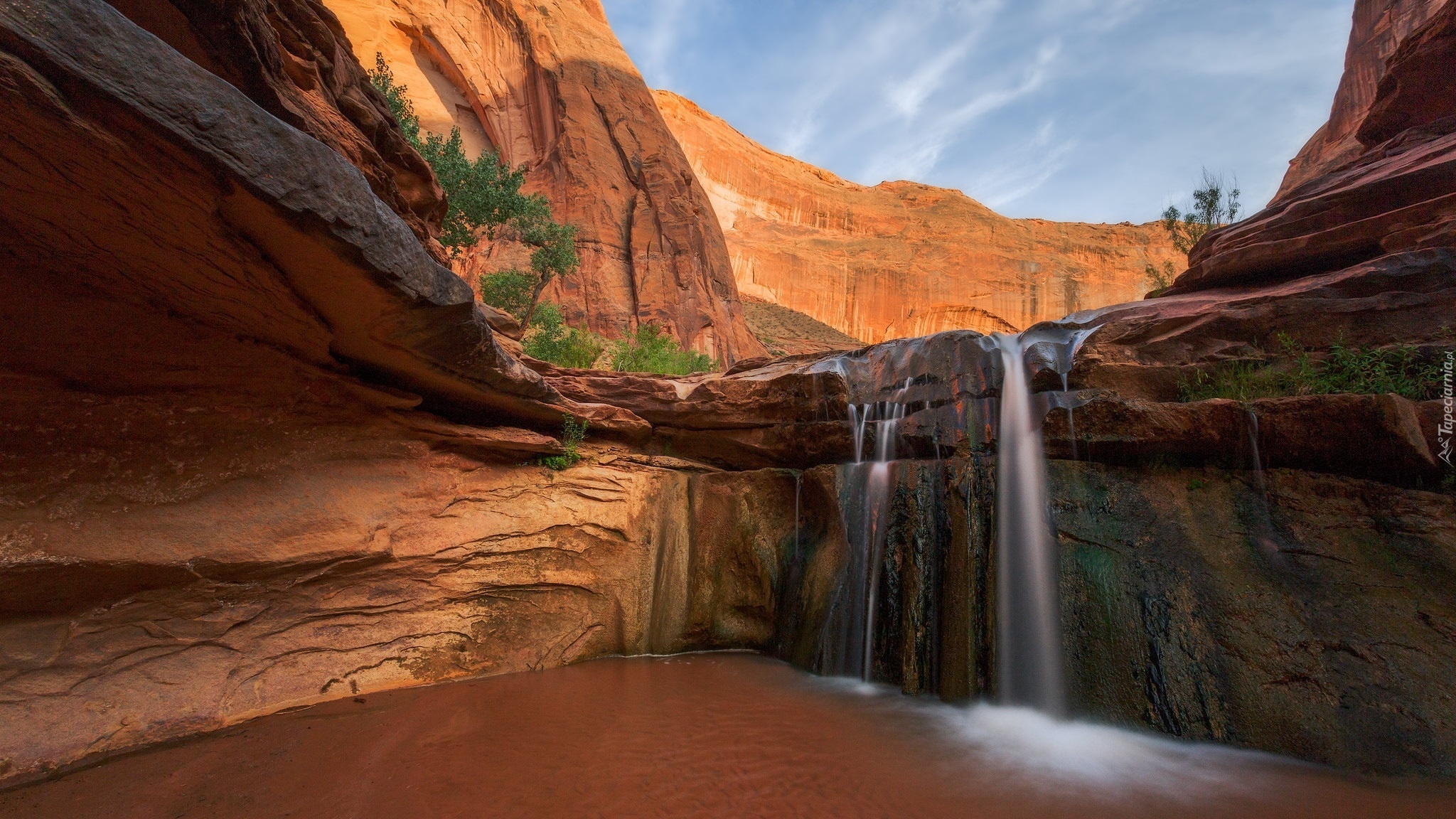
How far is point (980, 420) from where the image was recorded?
6.32 meters

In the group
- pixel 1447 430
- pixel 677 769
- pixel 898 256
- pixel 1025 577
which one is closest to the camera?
pixel 677 769

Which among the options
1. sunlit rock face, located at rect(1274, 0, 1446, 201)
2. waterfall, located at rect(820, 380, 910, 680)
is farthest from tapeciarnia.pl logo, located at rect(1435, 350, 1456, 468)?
sunlit rock face, located at rect(1274, 0, 1446, 201)

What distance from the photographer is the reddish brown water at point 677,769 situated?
2.98 metres

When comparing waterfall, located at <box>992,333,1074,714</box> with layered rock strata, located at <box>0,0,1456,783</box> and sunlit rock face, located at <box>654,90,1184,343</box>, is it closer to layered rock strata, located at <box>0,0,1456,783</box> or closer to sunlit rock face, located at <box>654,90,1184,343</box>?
layered rock strata, located at <box>0,0,1456,783</box>

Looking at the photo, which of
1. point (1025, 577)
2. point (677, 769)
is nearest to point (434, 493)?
point (677, 769)

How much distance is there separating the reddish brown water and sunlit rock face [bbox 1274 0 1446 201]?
77.6 feet

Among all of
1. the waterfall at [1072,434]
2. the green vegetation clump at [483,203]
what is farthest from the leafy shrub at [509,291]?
the waterfall at [1072,434]

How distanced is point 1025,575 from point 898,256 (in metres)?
44.2

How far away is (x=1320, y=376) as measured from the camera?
526 cm

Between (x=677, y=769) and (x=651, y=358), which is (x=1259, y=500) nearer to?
(x=677, y=769)

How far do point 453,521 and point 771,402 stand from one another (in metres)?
4.07

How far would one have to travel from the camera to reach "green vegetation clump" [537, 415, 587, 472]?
6.68m

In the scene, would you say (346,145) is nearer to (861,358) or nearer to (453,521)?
(453,521)

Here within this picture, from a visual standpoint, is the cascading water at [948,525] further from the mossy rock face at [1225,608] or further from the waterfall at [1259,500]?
the waterfall at [1259,500]
